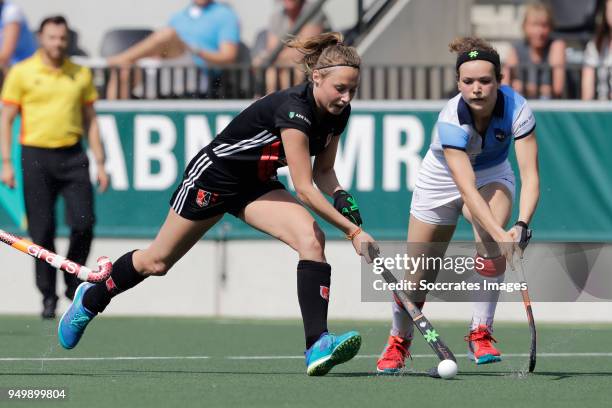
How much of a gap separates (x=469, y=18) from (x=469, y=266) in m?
6.26

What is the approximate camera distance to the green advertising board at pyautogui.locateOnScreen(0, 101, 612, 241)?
12430mm

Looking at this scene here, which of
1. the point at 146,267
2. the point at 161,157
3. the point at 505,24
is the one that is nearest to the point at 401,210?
the point at 161,157

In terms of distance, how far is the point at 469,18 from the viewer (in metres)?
14.6

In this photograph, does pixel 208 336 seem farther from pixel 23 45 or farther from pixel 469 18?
pixel 469 18

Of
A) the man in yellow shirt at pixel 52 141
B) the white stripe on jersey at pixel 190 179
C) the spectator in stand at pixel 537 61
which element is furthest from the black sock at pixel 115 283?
the spectator in stand at pixel 537 61

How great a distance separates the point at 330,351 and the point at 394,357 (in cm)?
82

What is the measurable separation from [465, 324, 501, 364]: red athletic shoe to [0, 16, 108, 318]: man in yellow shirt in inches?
176

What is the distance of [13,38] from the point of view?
13695mm

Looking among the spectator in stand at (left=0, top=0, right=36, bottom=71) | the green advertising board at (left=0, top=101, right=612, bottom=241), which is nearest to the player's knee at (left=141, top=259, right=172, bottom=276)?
the green advertising board at (left=0, top=101, right=612, bottom=241)

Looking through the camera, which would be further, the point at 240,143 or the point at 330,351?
the point at 240,143

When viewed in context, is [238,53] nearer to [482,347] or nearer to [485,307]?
[485,307]

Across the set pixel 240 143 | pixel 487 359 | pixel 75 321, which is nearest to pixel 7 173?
pixel 75 321

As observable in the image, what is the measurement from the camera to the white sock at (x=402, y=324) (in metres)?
8.12

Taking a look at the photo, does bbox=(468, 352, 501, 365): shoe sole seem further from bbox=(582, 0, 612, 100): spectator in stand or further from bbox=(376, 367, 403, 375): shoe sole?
bbox=(582, 0, 612, 100): spectator in stand
